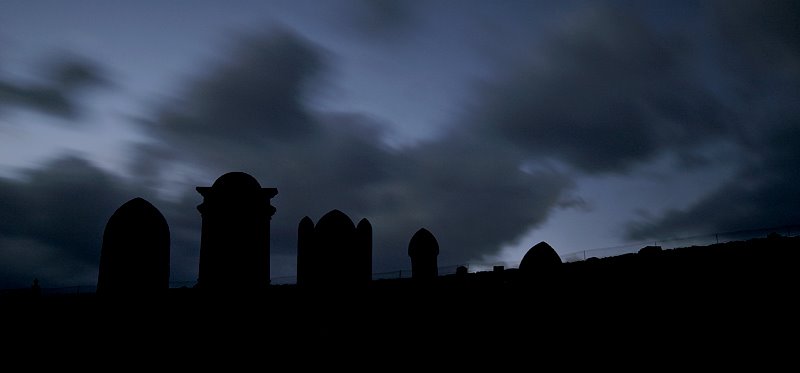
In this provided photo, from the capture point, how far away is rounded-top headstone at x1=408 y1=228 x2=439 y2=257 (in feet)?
47.3

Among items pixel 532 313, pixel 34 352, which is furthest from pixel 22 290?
pixel 532 313

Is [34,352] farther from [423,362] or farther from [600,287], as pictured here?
[600,287]

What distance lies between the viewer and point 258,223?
26.5ft

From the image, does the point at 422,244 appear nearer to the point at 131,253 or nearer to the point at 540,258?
the point at 540,258

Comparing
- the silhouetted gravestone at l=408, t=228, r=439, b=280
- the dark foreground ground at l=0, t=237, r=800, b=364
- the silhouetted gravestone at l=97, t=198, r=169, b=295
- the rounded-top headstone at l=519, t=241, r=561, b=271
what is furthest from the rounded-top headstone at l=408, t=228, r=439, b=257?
the silhouetted gravestone at l=97, t=198, r=169, b=295

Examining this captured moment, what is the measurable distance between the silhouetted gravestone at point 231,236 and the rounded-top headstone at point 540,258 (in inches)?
192

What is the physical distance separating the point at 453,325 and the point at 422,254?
4.13 metres

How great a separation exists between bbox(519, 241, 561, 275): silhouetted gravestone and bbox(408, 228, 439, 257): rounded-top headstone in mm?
5101

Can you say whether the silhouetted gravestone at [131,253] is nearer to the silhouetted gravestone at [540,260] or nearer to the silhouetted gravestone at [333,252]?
the silhouetted gravestone at [333,252]

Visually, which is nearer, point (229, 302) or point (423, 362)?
point (229, 302)

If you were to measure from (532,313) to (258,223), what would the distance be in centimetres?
514


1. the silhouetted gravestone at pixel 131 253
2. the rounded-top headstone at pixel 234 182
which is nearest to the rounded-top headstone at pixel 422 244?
the rounded-top headstone at pixel 234 182

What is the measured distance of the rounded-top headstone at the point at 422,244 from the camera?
14430 millimetres

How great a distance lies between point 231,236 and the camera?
7895 mm
